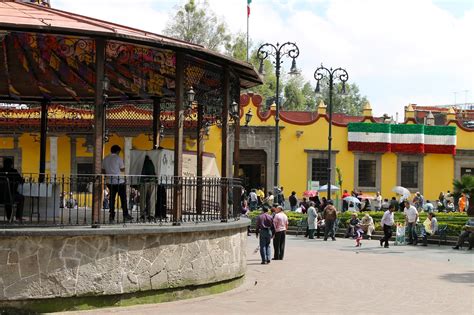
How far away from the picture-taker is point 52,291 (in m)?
12.8

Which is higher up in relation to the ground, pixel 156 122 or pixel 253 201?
pixel 156 122

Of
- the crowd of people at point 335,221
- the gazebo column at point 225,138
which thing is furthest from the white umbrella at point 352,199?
the gazebo column at point 225,138

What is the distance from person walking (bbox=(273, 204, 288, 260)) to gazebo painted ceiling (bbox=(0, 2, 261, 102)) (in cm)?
452

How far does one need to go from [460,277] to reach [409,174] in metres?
29.9

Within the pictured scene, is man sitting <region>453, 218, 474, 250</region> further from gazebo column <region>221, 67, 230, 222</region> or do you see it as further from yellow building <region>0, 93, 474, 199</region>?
yellow building <region>0, 93, 474, 199</region>

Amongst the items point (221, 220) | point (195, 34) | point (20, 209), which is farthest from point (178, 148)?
point (195, 34)

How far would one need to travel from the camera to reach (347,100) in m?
98.8

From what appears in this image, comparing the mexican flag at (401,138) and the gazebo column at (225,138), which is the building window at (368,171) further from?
the gazebo column at (225,138)

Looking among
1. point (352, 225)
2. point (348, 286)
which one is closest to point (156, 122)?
point (348, 286)

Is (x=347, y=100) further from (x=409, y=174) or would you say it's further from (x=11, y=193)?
(x=11, y=193)

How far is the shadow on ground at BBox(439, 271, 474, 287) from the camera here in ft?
61.5

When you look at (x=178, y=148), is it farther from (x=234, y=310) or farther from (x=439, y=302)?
(x=439, y=302)

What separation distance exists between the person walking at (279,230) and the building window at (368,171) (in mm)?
25900

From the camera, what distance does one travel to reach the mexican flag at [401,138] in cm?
4809
